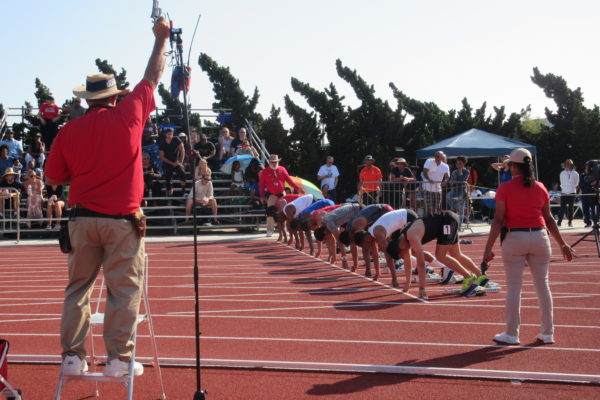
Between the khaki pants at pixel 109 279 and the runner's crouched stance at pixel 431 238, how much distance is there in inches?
223

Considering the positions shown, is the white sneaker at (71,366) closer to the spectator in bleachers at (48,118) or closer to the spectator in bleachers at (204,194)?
the spectator in bleachers at (204,194)

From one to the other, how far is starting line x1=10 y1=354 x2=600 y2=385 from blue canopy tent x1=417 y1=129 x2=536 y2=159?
1656 centimetres

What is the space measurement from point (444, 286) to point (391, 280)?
867mm

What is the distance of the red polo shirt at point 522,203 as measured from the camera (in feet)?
24.0

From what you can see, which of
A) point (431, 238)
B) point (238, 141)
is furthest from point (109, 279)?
point (238, 141)

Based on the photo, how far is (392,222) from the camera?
1099 centimetres

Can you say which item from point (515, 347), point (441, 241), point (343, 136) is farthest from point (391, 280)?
point (343, 136)

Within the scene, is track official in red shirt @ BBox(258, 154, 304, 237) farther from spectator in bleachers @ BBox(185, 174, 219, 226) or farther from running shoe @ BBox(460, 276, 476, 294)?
running shoe @ BBox(460, 276, 476, 294)

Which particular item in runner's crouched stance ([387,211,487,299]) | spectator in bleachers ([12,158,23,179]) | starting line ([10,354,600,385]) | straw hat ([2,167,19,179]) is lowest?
starting line ([10,354,600,385])

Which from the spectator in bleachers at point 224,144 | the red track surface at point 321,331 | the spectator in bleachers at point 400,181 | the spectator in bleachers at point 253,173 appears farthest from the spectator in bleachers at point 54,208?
the spectator in bleachers at point 400,181

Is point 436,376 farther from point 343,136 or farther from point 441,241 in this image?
point 343,136

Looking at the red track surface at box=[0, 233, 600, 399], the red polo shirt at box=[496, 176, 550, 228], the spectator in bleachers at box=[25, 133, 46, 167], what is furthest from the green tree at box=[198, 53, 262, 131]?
the red polo shirt at box=[496, 176, 550, 228]

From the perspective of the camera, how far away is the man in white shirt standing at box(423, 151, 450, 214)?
1769 centimetres

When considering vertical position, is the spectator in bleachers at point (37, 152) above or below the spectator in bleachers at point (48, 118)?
below
